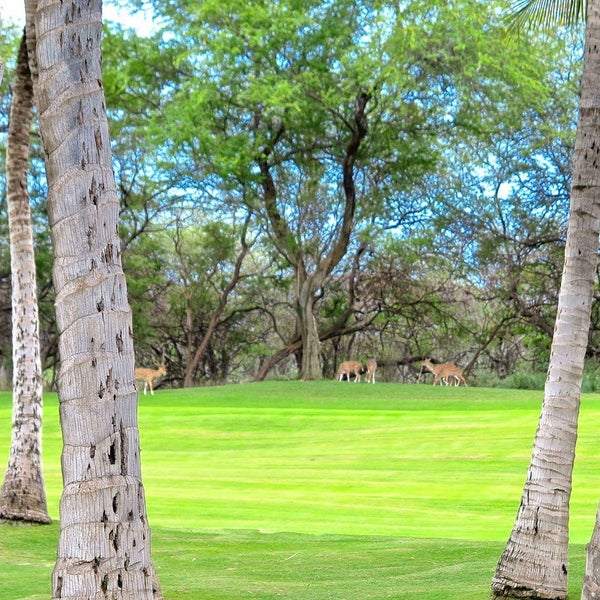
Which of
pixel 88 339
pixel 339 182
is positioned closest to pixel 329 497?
pixel 88 339

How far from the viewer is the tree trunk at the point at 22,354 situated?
11344 millimetres

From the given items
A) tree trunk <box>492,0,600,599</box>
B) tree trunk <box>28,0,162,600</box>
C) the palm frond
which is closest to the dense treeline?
the palm frond

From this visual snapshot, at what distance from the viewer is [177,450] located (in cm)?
2011

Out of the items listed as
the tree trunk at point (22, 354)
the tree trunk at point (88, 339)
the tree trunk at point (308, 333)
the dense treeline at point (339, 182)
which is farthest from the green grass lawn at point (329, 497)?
the dense treeline at point (339, 182)

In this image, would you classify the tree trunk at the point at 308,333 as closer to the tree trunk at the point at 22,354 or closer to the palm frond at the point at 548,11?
the tree trunk at the point at 22,354

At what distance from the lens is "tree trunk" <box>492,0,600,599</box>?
6.82 metres

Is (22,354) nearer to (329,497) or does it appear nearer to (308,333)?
(329,497)

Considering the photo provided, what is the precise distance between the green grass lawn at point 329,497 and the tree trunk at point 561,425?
0.45m

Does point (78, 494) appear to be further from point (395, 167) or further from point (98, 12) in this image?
point (395, 167)

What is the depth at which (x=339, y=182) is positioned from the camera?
36188 mm

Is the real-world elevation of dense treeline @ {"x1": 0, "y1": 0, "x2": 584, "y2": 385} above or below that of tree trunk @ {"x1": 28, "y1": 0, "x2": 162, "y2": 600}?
above

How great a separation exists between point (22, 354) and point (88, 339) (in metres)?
6.60

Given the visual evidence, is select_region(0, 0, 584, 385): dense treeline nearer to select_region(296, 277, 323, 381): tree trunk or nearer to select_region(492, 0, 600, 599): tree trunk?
select_region(296, 277, 323, 381): tree trunk

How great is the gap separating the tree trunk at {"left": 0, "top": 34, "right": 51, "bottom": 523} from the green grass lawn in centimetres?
38
